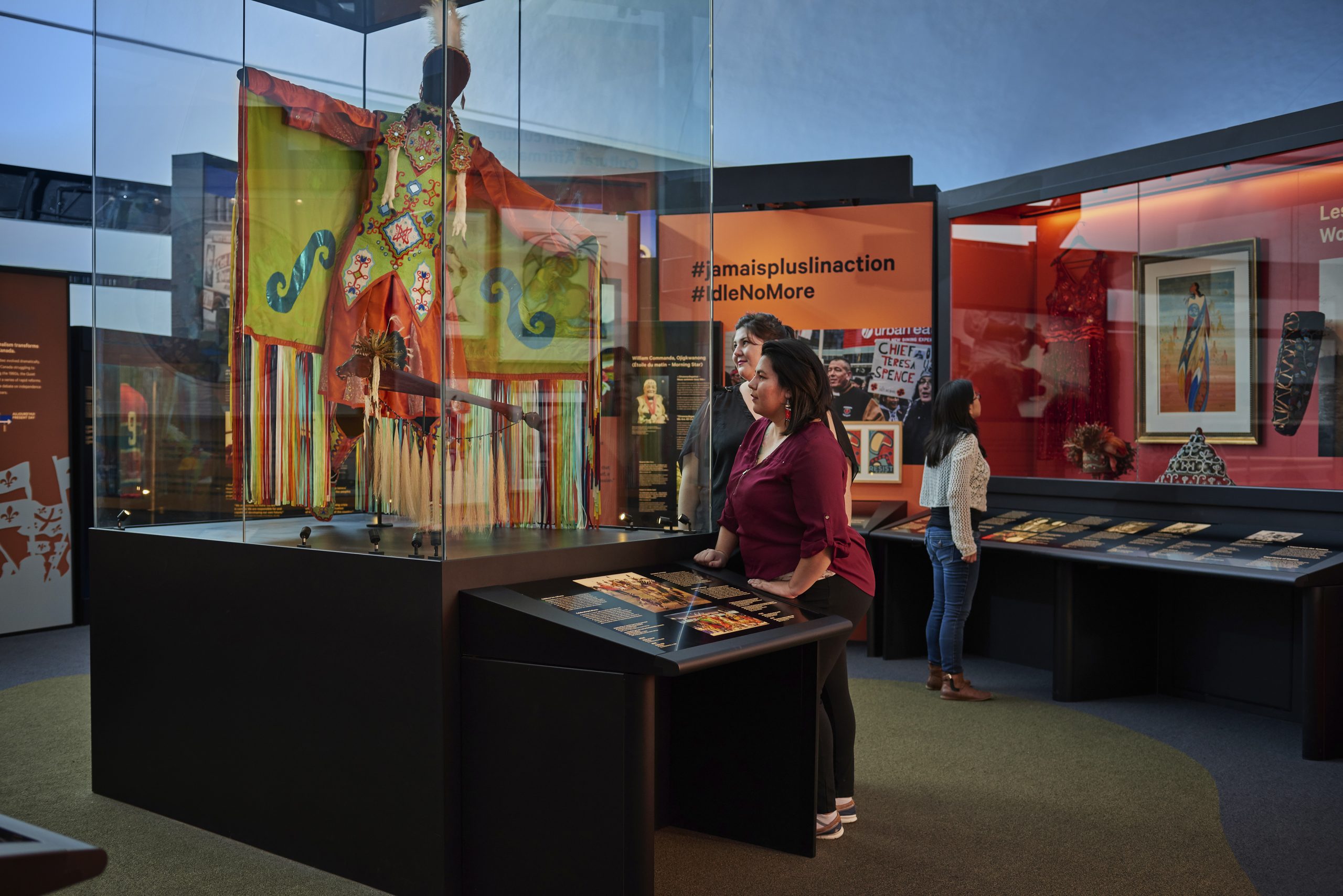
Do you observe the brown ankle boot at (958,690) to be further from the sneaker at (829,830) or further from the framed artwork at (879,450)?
the sneaker at (829,830)

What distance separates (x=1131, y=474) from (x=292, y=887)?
445cm

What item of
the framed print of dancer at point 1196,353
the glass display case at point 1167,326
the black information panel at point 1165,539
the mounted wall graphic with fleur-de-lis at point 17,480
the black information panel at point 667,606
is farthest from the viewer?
the mounted wall graphic with fleur-de-lis at point 17,480

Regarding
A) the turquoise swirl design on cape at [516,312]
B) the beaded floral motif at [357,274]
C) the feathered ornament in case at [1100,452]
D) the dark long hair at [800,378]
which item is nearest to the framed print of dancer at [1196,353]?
the feathered ornament in case at [1100,452]

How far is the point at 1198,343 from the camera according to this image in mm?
5188

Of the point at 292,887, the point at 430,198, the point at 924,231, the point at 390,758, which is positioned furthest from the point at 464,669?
the point at 924,231

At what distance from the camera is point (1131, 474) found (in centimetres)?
534

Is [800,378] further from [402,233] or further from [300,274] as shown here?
[300,274]

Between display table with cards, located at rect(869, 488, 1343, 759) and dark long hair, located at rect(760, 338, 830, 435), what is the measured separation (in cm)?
219

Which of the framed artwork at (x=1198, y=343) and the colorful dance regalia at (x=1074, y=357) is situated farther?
the colorful dance regalia at (x=1074, y=357)

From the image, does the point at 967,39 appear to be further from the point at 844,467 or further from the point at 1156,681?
the point at 844,467

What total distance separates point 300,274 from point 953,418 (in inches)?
114

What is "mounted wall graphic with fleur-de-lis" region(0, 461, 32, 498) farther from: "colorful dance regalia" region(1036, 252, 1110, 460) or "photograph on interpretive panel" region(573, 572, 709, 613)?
"colorful dance regalia" region(1036, 252, 1110, 460)

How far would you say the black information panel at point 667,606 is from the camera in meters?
2.31

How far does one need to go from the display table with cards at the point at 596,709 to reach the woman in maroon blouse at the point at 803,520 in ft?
0.38
